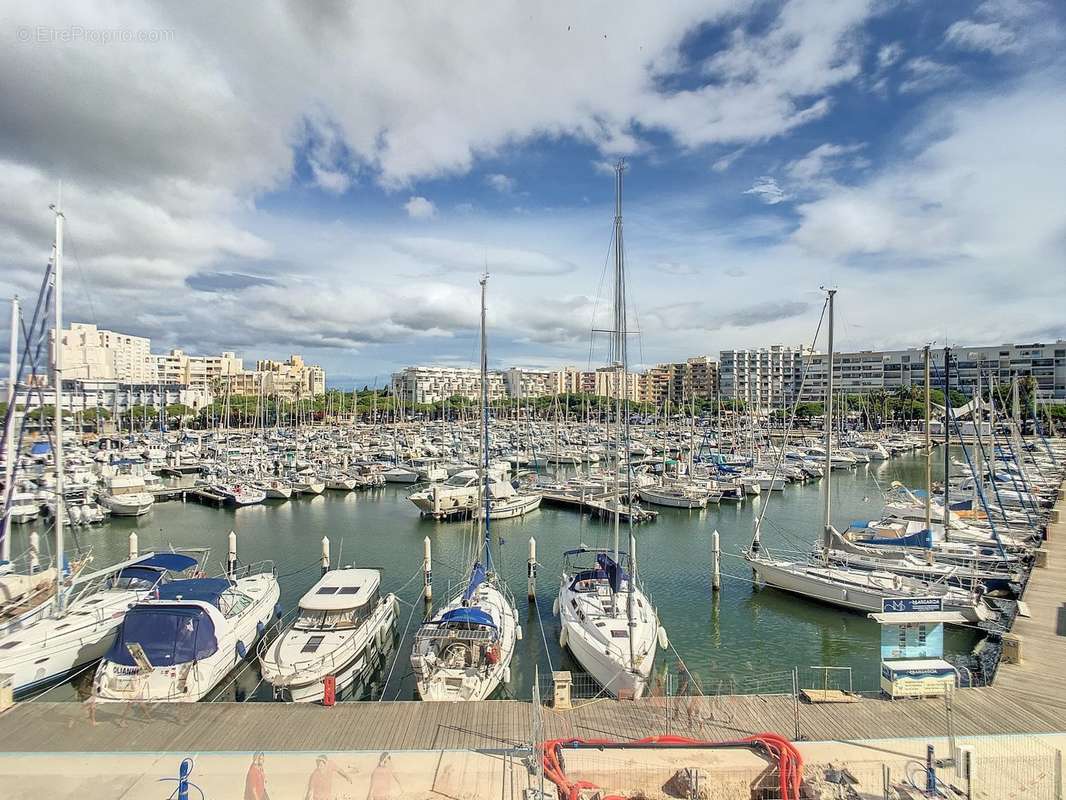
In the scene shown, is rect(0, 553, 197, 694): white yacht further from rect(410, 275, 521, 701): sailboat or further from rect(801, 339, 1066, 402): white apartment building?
rect(801, 339, 1066, 402): white apartment building

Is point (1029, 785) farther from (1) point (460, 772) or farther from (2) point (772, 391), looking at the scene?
(2) point (772, 391)

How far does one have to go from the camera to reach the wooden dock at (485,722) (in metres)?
13.0

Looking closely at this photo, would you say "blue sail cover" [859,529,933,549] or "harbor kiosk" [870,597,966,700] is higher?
"harbor kiosk" [870,597,966,700]

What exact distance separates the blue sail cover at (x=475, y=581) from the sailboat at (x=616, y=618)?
3190 mm

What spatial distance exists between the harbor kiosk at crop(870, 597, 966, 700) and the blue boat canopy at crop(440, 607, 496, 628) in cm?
1035

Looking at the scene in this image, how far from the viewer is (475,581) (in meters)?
23.8

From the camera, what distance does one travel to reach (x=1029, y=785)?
A: 1159cm

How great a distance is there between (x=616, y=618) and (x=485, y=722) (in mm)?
6891

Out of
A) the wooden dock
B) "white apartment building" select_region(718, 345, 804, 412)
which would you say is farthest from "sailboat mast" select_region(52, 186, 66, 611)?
"white apartment building" select_region(718, 345, 804, 412)

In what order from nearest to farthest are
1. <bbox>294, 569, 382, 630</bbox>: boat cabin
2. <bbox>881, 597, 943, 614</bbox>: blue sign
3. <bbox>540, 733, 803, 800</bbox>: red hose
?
1. <bbox>540, 733, 803, 800</bbox>: red hose
2. <bbox>881, 597, 943, 614</bbox>: blue sign
3. <bbox>294, 569, 382, 630</bbox>: boat cabin

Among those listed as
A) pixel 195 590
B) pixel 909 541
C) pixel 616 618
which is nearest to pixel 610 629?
A: pixel 616 618

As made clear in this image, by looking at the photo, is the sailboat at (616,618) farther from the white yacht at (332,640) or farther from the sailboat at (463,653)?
the white yacht at (332,640)

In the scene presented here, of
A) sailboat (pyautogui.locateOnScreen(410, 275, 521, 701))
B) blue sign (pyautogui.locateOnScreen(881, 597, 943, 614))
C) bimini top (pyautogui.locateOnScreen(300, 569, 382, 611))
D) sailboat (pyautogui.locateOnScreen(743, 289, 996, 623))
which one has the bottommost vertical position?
sailboat (pyautogui.locateOnScreen(743, 289, 996, 623))

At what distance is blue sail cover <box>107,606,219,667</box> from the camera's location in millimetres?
16531
